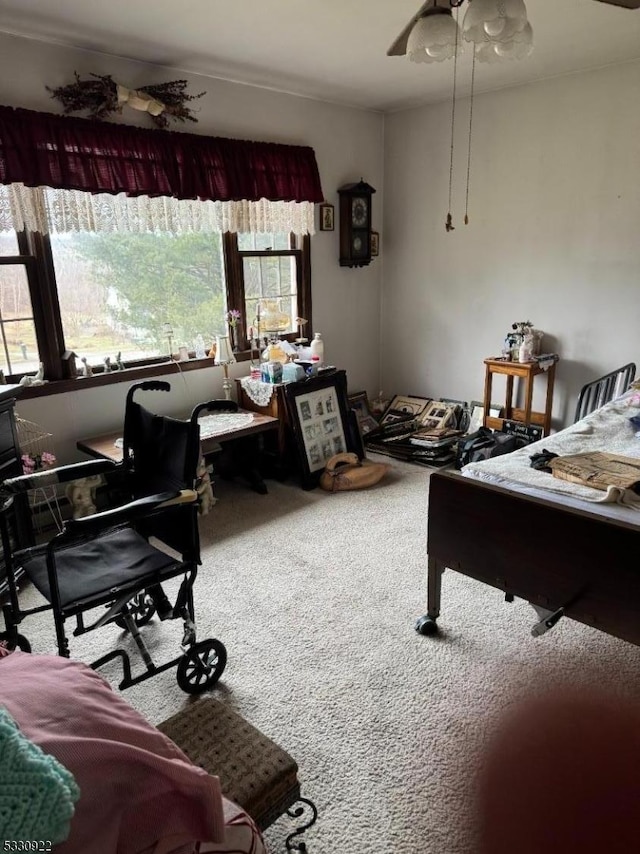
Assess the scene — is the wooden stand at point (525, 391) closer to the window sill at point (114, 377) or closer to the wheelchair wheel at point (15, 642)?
the window sill at point (114, 377)

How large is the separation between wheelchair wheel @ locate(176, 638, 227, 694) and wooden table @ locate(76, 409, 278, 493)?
1.29 m

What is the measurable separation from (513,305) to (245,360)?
2.08m

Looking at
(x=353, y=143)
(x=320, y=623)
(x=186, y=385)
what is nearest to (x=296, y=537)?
(x=320, y=623)

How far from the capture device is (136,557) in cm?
201

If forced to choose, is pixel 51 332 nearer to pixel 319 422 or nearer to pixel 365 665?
pixel 319 422

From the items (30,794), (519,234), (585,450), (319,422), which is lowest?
(319,422)

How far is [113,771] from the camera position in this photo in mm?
791

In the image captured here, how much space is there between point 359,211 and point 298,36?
5.61 ft

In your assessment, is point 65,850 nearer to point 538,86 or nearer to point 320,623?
point 320,623

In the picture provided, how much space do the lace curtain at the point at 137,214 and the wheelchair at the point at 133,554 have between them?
1336 mm

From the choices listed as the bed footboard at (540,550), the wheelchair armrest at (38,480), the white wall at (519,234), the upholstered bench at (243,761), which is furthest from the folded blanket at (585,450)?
the wheelchair armrest at (38,480)

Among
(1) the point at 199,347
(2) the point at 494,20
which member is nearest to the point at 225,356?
(1) the point at 199,347

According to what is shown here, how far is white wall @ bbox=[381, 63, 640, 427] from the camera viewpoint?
12.2 ft

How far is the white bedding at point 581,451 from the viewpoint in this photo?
74.5 inches
